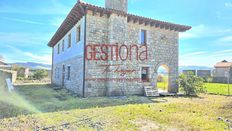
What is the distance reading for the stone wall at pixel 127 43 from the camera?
11.0 meters

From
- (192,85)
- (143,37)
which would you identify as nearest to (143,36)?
(143,37)

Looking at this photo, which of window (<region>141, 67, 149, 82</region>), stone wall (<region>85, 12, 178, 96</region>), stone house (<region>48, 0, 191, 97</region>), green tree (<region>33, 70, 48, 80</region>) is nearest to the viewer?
stone house (<region>48, 0, 191, 97</region>)

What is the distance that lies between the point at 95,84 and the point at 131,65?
280 cm

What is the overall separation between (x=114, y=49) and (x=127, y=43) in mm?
1170

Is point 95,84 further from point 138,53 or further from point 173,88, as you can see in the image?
point 173,88

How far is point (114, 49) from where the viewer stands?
11359 mm

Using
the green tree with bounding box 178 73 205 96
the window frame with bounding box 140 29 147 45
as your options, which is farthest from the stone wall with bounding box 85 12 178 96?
the green tree with bounding box 178 73 205 96

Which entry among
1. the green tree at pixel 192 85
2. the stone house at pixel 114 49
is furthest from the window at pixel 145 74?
the green tree at pixel 192 85

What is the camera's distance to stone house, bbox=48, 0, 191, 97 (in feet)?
35.7

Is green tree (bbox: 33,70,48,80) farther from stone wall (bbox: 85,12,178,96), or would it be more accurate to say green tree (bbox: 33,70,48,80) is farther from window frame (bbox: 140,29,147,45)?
window frame (bbox: 140,29,147,45)

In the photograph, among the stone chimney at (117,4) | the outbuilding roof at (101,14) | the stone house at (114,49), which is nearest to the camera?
the outbuilding roof at (101,14)

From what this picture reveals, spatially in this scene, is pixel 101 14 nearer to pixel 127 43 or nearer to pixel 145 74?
pixel 127 43

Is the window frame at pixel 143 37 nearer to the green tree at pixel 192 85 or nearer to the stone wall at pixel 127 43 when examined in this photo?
the stone wall at pixel 127 43

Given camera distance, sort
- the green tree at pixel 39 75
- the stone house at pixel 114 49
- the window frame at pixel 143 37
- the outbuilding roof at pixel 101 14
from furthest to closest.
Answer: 1. the green tree at pixel 39 75
2. the window frame at pixel 143 37
3. the stone house at pixel 114 49
4. the outbuilding roof at pixel 101 14
